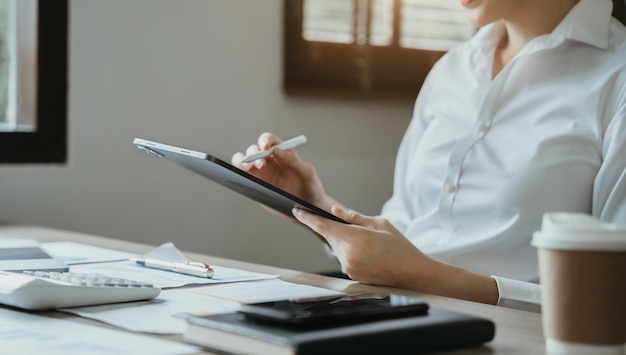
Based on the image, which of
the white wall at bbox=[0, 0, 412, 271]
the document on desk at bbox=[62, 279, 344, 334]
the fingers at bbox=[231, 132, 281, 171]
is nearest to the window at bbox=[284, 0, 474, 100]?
the white wall at bbox=[0, 0, 412, 271]

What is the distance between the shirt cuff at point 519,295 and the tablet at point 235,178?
0.25m

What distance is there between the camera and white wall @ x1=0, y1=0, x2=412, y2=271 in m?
2.12

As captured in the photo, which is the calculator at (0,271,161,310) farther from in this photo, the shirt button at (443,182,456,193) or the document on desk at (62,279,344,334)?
the shirt button at (443,182,456,193)

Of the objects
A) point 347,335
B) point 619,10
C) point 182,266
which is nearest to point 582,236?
point 347,335

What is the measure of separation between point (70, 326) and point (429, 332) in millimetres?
361

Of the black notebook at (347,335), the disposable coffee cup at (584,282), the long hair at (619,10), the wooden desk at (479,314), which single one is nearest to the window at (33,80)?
the wooden desk at (479,314)

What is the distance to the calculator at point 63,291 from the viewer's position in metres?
0.95

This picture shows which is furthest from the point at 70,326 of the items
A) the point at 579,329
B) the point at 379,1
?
the point at 379,1

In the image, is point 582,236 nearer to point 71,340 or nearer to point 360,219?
point 71,340

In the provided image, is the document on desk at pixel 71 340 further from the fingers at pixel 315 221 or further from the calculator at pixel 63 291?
the fingers at pixel 315 221

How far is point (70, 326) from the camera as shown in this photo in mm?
894

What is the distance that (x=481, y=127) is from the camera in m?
1.67

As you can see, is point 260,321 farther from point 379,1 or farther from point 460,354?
point 379,1

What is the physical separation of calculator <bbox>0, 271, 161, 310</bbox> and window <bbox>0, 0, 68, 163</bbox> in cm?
111
